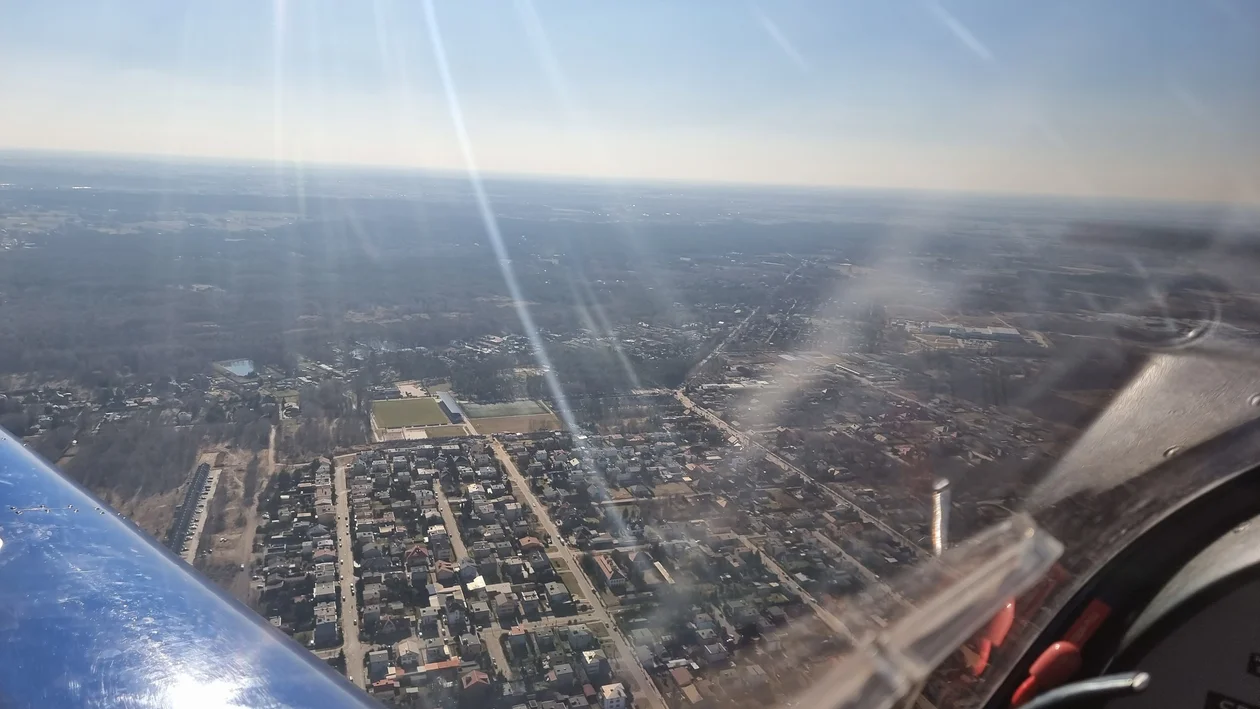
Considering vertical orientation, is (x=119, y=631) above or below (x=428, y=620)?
above

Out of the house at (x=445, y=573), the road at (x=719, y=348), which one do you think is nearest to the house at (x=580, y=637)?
the house at (x=445, y=573)

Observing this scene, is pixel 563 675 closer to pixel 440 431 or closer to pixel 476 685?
pixel 476 685

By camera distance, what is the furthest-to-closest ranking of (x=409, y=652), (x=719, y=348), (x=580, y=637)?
(x=719, y=348) → (x=580, y=637) → (x=409, y=652)

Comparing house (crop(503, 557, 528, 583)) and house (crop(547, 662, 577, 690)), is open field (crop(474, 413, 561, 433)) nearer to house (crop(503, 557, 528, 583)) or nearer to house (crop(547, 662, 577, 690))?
house (crop(503, 557, 528, 583))

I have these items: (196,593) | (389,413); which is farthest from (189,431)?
(196,593)

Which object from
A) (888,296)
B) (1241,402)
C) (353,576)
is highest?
(1241,402)

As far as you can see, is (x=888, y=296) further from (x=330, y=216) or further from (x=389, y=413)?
(x=330, y=216)

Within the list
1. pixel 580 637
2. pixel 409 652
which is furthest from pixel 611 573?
pixel 409 652
